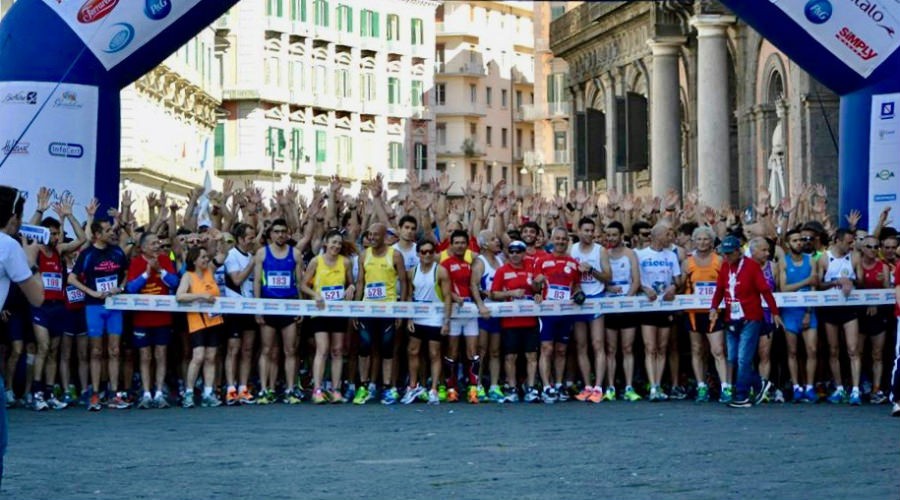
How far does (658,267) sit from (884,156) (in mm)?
4204

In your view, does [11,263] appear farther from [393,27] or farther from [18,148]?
[393,27]

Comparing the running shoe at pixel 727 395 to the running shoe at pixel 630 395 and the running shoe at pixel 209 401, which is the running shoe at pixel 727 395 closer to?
the running shoe at pixel 630 395

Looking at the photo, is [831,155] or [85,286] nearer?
[85,286]

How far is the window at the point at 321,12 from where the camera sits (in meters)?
57.4

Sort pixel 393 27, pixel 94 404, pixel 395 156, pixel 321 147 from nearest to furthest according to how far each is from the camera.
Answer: pixel 94 404 → pixel 321 147 → pixel 393 27 → pixel 395 156

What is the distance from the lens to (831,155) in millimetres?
38469

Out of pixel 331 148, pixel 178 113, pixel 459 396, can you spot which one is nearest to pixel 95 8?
pixel 459 396

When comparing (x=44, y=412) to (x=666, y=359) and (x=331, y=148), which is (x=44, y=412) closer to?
(x=666, y=359)

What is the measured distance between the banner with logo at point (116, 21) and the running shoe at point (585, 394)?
19.3 ft

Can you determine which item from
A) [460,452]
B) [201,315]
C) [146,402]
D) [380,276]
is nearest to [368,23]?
[380,276]

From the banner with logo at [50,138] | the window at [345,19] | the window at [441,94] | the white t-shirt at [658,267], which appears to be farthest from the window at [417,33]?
the white t-shirt at [658,267]

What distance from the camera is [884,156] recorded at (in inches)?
939

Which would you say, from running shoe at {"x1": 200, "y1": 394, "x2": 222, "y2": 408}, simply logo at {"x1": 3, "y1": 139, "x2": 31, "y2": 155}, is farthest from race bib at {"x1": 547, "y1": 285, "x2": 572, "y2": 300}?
simply logo at {"x1": 3, "y1": 139, "x2": 31, "y2": 155}

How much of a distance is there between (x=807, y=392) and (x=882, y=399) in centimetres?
67
